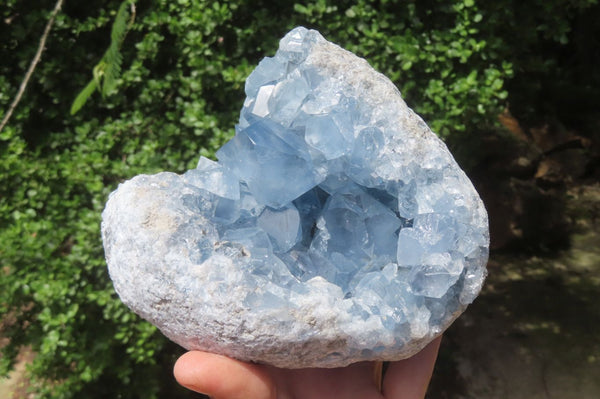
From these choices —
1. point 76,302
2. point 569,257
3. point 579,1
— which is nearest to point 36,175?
point 76,302

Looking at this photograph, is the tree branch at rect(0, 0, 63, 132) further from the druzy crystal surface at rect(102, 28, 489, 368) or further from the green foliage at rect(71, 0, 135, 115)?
the druzy crystal surface at rect(102, 28, 489, 368)

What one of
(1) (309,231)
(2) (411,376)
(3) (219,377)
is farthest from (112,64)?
(2) (411,376)

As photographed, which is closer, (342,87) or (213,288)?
(213,288)

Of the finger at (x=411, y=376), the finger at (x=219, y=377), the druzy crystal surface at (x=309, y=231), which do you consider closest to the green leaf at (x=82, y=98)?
the druzy crystal surface at (x=309, y=231)

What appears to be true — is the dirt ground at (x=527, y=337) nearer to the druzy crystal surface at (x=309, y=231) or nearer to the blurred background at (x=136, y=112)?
the blurred background at (x=136, y=112)

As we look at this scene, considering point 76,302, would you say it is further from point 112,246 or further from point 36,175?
point 112,246

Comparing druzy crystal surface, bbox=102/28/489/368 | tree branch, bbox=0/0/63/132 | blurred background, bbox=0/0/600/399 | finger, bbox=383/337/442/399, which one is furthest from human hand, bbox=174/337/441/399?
tree branch, bbox=0/0/63/132
